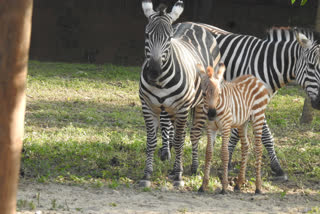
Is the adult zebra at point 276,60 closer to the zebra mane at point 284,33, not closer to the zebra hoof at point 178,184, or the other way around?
the zebra mane at point 284,33

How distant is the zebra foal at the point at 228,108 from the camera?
5.20m

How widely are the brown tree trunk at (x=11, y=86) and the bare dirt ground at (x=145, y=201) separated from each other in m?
2.07

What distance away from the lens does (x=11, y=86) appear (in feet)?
8.31

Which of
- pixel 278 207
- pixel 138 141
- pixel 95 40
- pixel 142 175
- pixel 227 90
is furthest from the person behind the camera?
pixel 95 40

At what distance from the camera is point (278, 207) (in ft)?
17.2

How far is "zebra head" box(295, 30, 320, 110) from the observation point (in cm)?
641

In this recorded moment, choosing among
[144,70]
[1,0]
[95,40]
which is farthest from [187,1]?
[1,0]

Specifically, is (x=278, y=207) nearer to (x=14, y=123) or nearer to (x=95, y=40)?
(x=14, y=123)

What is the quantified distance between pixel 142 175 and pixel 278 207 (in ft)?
5.83

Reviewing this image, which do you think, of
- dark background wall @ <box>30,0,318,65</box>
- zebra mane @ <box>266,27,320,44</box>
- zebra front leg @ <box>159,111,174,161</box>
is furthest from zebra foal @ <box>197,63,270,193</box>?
dark background wall @ <box>30,0,318,65</box>

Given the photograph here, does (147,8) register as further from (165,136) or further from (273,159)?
(273,159)

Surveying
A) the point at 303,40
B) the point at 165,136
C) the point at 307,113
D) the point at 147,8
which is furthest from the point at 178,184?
the point at 307,113

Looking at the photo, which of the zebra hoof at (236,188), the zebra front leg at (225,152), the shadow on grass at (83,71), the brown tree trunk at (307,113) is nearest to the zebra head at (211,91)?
the zebra front leg at (225,152)

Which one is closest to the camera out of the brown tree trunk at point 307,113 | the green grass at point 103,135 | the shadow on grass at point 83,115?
the green grass at point 103,135
